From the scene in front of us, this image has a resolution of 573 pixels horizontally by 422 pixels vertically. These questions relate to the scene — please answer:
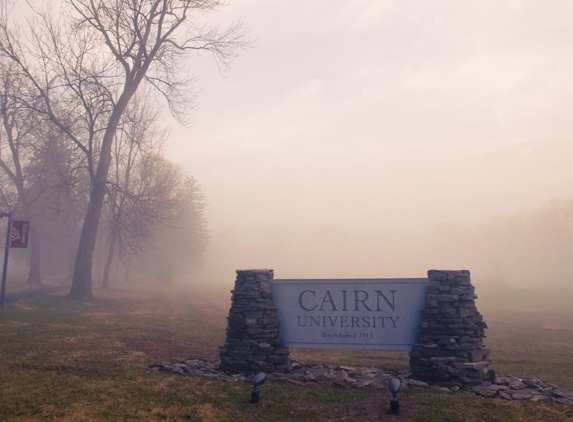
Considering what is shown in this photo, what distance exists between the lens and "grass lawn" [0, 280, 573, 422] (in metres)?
7.77

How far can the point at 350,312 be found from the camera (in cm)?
1068

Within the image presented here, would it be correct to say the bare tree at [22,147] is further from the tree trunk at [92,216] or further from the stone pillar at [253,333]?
the stone pillar at [253,333]

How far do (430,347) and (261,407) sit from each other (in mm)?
3740

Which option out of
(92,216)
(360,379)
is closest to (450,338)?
Answer: (360,379)

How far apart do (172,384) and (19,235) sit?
51.7ft

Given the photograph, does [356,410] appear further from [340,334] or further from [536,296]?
[536,296]

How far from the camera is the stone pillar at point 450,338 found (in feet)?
31.6

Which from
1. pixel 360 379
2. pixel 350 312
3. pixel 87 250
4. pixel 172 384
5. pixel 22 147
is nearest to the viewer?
pixel 172 384

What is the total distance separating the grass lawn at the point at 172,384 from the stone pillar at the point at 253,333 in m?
0.88

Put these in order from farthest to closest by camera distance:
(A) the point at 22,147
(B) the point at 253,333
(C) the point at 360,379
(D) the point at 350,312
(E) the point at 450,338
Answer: (A) the point at 22,147
(D) the point at 350,312
(B) the point at 253,333
(C) the point at 360,379
(E) the point at 450,338

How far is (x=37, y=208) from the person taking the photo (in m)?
44.6

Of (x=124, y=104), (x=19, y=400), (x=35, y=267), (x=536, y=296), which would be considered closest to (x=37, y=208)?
(x=35, y=267)

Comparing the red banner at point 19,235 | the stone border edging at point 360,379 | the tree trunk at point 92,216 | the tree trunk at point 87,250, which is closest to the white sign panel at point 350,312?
the stone border edging at point 360,379

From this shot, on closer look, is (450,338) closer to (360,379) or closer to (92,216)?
(360,379)
